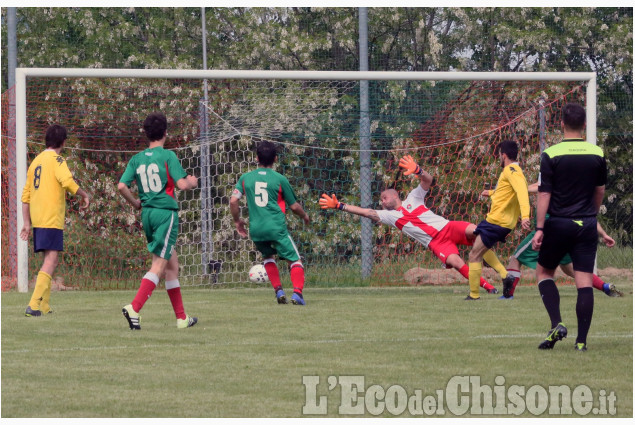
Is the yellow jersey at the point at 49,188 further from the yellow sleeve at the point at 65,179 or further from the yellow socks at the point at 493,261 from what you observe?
the yellow socks at the point at 493,261

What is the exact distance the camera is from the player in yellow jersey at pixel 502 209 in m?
11.3

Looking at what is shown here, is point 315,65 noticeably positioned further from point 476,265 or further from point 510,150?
point 510,150

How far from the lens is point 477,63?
69.1 feet

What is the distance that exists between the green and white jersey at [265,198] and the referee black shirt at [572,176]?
4308 millimetres

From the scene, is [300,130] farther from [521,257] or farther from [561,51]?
[561,51]

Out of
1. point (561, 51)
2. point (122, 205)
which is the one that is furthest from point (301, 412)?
point (561, 51)

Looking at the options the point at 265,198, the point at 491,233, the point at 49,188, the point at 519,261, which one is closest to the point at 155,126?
the point at 49,188

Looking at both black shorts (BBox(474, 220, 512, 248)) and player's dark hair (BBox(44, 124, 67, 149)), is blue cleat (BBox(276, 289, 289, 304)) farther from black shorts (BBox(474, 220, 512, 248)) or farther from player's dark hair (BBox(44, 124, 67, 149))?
player's dark hair (BBox(44, 124, 67, 149))

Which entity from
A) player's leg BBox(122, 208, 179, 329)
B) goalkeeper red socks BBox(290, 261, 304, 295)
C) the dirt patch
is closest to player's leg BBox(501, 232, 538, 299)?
goalkeeper red socks BBox(290, 261, 304, 295)

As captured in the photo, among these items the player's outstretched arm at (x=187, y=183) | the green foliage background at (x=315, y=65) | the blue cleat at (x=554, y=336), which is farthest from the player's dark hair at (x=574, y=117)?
the green foliage background at (x=315, y=65)

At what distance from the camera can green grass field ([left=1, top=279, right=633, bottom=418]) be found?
580 cm

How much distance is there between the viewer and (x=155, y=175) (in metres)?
9.19

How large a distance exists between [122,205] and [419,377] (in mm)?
10747

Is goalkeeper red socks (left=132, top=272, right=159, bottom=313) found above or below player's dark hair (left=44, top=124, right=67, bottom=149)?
below
